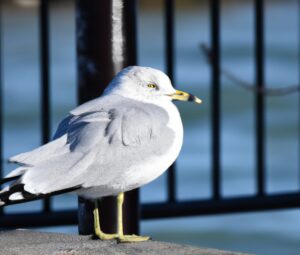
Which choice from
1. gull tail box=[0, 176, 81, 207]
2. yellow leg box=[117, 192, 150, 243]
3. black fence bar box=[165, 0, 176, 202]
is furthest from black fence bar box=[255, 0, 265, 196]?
gull tail box=[0, 176, 81, 207]

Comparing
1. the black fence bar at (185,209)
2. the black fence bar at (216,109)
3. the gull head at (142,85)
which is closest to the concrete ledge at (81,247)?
the gull head at (142,85)

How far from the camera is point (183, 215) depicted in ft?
13.1

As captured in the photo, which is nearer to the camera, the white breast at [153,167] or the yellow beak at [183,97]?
the white breast at [153,167]

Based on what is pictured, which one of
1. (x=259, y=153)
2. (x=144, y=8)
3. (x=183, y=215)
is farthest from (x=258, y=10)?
(x=144, y=8)

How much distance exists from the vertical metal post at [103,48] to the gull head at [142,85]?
0.71ft

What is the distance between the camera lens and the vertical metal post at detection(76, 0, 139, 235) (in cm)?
304

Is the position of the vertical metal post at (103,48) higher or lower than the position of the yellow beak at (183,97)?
higher

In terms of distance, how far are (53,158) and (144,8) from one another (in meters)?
12.8

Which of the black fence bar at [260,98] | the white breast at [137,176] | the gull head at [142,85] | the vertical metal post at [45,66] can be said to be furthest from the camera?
the black fence bar at [260,98]

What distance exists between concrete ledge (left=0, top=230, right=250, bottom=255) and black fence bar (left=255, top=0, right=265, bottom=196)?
1.29 m

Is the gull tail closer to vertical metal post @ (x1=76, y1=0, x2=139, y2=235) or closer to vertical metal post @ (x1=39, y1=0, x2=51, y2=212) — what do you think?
vertical metal post @ (x1=76, y1=0, x2=139, y2=235)

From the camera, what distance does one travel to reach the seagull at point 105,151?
102 inches

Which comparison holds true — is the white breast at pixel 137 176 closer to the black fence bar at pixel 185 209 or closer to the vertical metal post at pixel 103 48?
the vertical metal post at pixel 103 48

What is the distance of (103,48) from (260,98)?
1.16m
